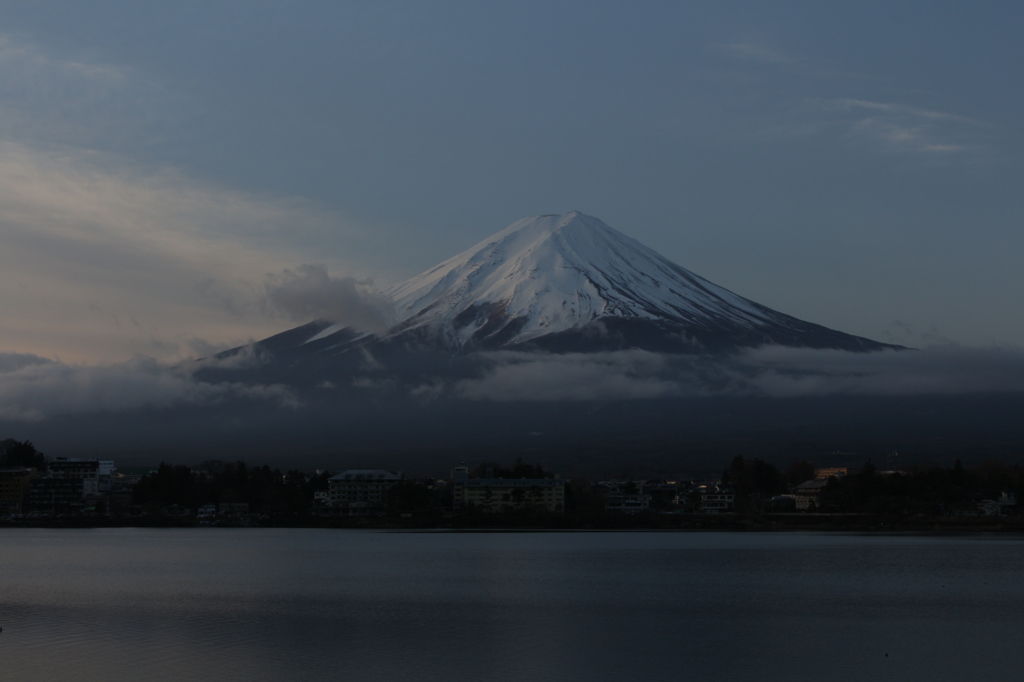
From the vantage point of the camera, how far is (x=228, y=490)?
10031 cm

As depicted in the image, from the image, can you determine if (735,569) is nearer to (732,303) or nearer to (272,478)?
(272,478)

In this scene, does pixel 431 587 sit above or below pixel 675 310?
below

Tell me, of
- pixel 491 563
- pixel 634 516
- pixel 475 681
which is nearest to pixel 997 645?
pixel 475 681

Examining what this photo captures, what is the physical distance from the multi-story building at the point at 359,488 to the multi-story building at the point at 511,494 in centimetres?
1042

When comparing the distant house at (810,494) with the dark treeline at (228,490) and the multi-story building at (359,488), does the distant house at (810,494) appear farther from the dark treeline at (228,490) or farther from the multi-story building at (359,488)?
the dark treeline at (228,490)

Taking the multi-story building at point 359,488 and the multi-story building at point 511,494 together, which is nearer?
the multi-story building at point 511,494

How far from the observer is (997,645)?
74.4ft

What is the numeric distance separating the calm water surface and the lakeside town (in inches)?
1209

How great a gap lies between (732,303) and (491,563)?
134 m

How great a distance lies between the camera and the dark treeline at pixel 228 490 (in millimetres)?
95812

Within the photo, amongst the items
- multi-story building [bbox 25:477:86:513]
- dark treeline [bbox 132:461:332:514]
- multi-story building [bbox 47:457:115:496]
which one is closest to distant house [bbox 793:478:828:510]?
dark treeline [bbox 132:461:332:514]

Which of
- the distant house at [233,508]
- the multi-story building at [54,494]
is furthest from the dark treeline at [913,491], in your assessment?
the multi-story building at [54,494]

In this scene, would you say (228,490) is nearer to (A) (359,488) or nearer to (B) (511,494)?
(A) (359,488)

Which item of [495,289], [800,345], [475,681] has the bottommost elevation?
[475,681]
